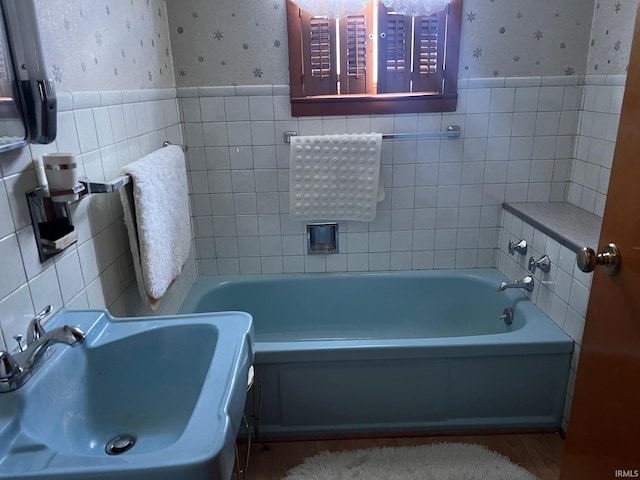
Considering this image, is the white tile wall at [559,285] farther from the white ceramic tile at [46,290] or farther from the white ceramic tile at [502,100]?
the white ceramic tile at [46,290]

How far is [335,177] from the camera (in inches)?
85.7

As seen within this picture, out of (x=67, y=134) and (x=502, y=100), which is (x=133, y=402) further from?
(x=502, y=100)

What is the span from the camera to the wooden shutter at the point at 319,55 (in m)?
2.12

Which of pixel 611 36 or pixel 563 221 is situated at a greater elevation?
pixel 611 36

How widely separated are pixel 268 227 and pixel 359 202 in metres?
0.51

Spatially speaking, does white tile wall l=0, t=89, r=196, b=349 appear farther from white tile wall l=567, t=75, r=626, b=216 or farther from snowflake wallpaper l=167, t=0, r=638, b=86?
white tile wall l=567, t=75, r=626, b=216

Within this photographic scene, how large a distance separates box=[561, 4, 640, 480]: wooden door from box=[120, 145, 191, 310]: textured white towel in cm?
127

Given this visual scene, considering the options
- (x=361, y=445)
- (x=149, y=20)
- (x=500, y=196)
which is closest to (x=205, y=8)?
(x=149, y=20)

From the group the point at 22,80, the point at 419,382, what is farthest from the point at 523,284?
the point at 22,80

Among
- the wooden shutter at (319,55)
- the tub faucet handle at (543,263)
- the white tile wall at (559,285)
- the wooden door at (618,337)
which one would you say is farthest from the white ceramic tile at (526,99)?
the wooden door at (618,337)

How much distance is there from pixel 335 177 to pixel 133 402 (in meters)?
1.36

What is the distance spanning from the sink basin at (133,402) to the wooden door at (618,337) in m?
0.83

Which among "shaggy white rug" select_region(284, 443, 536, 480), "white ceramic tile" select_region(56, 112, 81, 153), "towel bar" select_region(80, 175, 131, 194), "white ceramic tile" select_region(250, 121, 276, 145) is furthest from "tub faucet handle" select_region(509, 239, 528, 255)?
"white ceramic tile" select_region(56, 112, 81, 153)

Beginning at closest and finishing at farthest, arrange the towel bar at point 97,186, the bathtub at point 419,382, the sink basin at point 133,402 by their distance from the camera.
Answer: the sink basin at point 133,402
the towel bar at point 97,186
the bathtub at point 419,382
